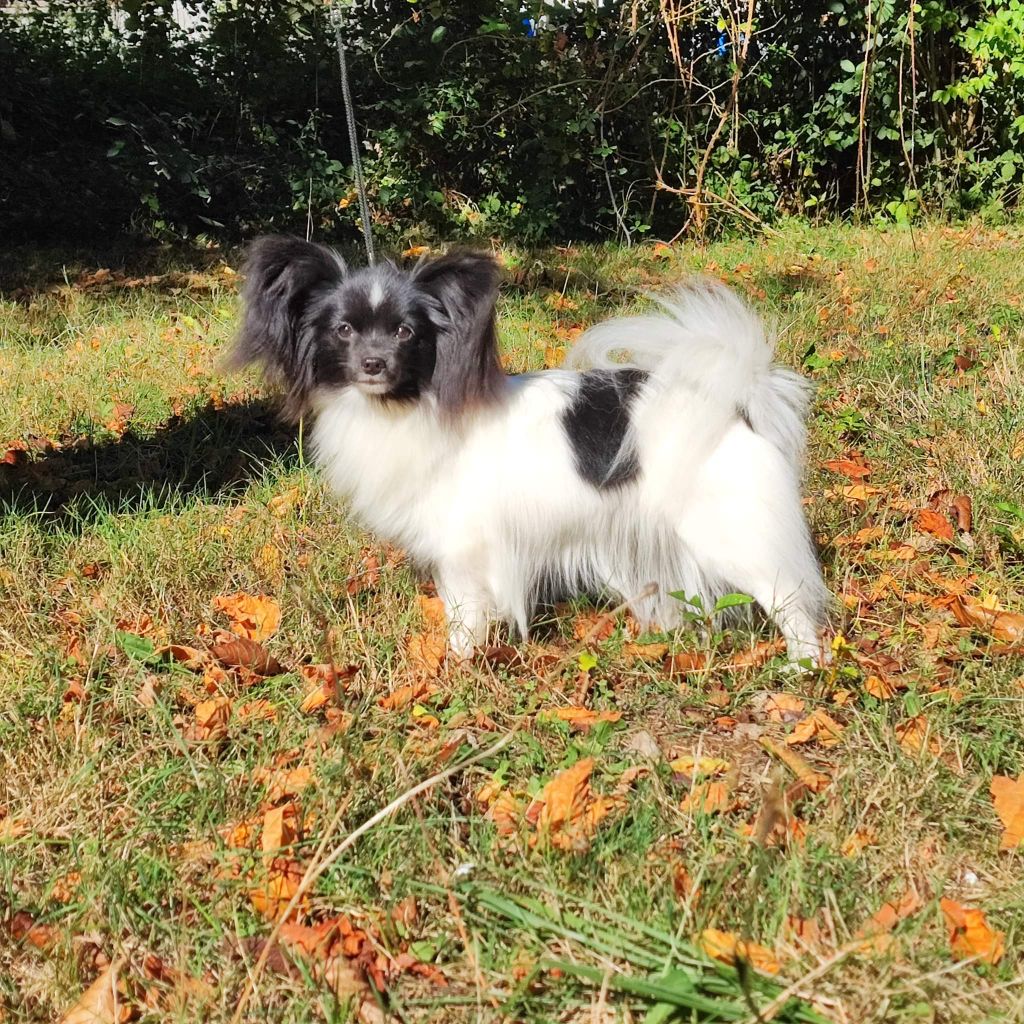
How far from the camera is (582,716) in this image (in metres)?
2.62

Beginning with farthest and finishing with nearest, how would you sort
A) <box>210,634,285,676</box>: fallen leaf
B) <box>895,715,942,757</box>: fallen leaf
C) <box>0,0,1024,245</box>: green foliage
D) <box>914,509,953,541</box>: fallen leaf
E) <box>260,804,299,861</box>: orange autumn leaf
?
<box>0,0,1024,245</box>: green foliage
<box>914,509,953,541</box>: fallen leaf
<box>210,634,285,676</box>: fallen leaf
<box>895,715,942,757</box>: fallen leaf
<box>260,804,299,861</box>: orange autumn leaf

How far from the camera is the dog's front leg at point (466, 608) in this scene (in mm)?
2912

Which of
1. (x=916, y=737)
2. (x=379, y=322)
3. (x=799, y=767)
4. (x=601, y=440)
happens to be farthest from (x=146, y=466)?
(x=916, y=737)

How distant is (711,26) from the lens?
8258 millimetres

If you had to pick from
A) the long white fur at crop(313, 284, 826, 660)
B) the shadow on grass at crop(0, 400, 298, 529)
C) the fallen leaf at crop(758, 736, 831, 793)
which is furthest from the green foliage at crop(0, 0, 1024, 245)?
the fallen leaf at crop(758, 736, 831, 793)

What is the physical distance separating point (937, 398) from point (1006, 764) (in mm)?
2484

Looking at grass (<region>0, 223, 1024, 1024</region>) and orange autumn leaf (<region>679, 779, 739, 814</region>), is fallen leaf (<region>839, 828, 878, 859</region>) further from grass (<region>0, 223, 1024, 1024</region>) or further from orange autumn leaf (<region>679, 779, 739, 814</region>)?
orange autumn leaf (<region>679, 779, 739, 814</region>)

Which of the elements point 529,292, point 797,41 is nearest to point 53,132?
point 529,292

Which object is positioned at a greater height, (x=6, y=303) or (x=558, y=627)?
(x=6, y=303)

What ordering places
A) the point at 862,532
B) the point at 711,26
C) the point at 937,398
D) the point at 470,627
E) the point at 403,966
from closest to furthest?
the point at 403,966 → the point at 470,627 → the point at 862,532 → the point at 937,398 → the point at 711,26

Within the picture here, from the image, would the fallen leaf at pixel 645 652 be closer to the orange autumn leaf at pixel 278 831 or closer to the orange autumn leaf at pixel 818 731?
the orange autumn leaf at pixel 818 731

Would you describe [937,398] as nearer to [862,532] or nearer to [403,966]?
[862,532]

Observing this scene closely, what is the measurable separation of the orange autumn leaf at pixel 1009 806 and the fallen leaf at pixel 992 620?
0.66m

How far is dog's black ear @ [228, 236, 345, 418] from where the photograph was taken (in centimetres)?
276
